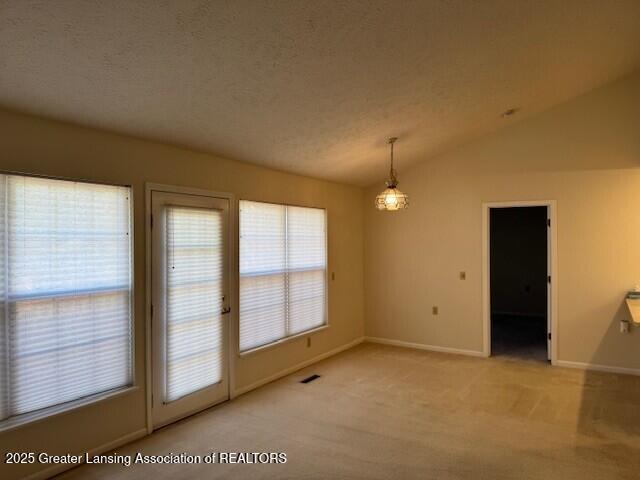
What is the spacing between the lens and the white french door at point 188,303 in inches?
143

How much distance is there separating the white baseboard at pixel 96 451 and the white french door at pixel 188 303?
181 mm

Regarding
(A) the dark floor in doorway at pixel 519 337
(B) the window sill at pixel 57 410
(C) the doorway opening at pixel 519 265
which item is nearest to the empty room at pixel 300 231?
(B) the window sill at pixel 57 410

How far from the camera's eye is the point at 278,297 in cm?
507

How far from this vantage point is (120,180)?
131 inches

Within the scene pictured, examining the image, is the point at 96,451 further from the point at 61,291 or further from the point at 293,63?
the point at 293,63

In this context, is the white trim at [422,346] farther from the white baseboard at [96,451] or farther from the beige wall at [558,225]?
the white baseboard at [96,451]

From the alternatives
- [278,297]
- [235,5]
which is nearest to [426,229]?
[278,297]

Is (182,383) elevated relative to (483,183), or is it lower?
lower

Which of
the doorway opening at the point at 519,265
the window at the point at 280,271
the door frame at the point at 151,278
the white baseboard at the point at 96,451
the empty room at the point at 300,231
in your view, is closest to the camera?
the empty room at the point at 300,231

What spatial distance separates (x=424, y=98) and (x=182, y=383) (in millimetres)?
3460

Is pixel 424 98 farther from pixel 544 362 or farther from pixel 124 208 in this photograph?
pixel 544 362

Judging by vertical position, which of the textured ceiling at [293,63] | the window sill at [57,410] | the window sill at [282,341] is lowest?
the window sill at [282,341]

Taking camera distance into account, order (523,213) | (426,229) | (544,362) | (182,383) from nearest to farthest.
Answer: (182,383) → (544,362) → (426,229) → (523,213)

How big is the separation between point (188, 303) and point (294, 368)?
1.91 metres
